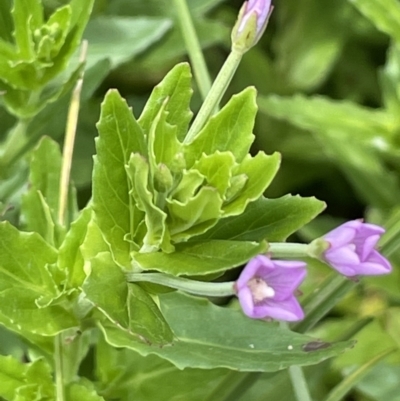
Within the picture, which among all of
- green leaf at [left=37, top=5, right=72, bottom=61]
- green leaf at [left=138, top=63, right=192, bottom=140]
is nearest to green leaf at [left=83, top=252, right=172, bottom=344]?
green leaf at [left=138, top=63, right=192, bottom=140]

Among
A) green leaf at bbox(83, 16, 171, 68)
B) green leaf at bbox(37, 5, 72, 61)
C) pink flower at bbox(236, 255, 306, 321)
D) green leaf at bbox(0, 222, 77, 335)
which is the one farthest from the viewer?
green leaf at bbox(83, 16, 171, 68)

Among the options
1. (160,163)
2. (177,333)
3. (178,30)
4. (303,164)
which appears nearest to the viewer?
(160,163)

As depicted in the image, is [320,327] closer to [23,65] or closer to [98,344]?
[98,344]

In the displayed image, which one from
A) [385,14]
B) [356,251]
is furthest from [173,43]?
[356,251]

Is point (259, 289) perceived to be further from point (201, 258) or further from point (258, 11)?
point (258, 11)

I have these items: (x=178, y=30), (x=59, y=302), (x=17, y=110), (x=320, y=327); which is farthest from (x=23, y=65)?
(x=320, y=327)

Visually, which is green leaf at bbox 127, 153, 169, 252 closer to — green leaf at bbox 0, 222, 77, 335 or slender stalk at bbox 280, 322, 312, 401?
green leaf at bbox 0, 222, 77, 335
